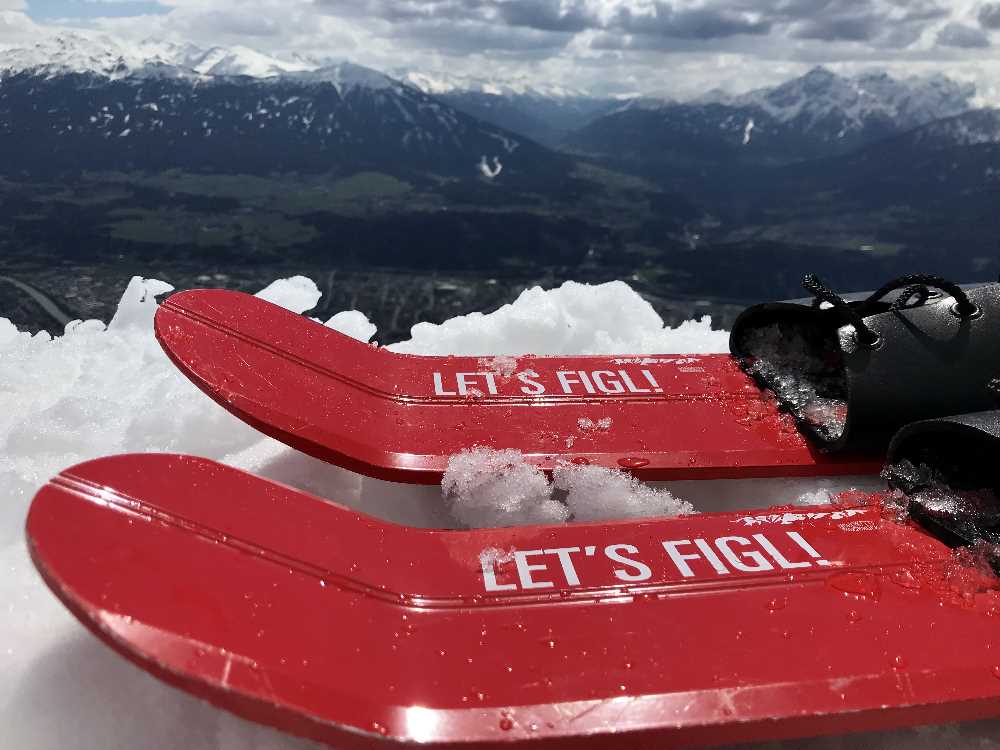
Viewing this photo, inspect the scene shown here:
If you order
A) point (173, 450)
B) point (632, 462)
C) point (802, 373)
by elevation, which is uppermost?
point (802, 373)

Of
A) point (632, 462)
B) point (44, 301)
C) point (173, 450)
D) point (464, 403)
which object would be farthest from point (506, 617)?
point (44, 301)

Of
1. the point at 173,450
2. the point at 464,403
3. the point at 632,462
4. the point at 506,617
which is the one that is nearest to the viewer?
the point at 506,617

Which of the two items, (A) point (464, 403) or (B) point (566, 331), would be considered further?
(B) point (566, 331)

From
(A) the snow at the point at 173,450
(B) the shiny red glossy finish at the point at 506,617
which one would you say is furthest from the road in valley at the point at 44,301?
(B) the shiny red glossy finish at the point at 506,617

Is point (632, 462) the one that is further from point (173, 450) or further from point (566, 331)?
point (566, 331)

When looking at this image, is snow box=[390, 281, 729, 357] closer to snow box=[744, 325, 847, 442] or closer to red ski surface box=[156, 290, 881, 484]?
snow box=[744, 325, 847, 442]

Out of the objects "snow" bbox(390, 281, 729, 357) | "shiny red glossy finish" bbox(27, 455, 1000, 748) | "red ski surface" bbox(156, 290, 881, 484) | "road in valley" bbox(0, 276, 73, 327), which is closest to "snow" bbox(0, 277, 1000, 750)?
"snow" bbox(390, 281, 729, 357)

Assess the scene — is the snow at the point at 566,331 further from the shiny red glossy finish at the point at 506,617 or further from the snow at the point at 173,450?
the shiny red glossy finish at the point at 506,617
